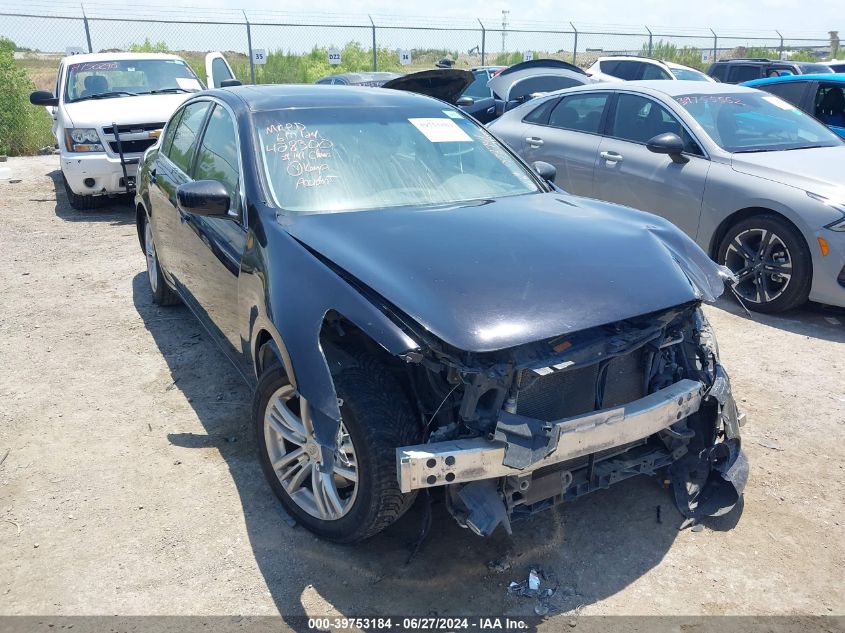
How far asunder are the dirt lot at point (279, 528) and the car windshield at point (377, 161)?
1405 mm

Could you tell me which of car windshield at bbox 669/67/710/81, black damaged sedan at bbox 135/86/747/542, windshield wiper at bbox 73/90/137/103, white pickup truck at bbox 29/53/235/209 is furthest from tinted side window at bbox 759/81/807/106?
windshield wiper at bbox 73/90/137/103

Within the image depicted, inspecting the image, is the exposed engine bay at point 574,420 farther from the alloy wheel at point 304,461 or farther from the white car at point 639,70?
the white car at point 639,70

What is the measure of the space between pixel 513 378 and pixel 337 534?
3.21 ft

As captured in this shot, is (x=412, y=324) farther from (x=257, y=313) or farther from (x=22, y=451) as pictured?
(x=22, y=451)

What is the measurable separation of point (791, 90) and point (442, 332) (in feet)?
27.7

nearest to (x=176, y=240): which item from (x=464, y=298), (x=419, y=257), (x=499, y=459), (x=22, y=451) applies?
Answer: (x=22, y=451)

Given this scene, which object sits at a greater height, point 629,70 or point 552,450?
point 629,70

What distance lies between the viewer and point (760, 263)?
567 centimetres

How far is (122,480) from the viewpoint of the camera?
11.7 feet

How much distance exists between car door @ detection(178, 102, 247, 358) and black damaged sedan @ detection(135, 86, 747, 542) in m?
0.02

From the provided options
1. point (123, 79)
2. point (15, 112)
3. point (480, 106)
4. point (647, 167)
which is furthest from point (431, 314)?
point (15, 112)

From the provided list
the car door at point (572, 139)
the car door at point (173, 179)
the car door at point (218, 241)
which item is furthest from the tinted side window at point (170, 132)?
the car door at point (572, 139)

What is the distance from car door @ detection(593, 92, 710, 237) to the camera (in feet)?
20.2

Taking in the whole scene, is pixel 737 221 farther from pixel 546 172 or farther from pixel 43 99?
pixel 43 99
